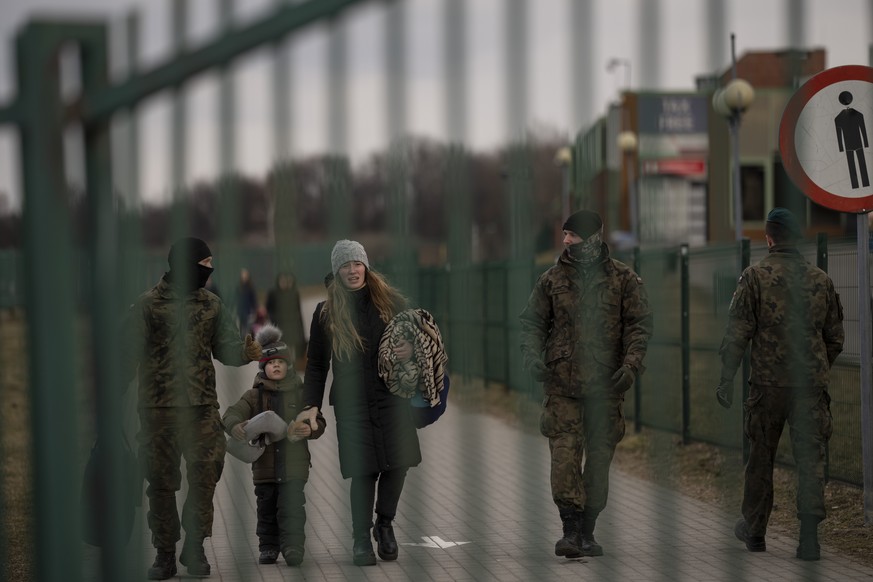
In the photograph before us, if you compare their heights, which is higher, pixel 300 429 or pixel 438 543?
pixel 300 429

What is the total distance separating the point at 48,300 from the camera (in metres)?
3.01

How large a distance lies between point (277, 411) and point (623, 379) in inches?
78.8

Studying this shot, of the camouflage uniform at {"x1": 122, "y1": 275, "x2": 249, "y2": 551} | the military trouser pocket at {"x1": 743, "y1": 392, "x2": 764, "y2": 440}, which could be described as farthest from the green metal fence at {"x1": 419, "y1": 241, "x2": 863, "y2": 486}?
the camouflage uniform at {"x1": 122, "y1": 275, "x2": 249, "y2": 551}

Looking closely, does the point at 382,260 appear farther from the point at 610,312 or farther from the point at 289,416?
the point at 289,416

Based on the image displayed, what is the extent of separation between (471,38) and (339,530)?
5204 mm

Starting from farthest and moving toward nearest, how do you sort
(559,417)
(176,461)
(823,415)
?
(559,417), (823,415), (176,461)

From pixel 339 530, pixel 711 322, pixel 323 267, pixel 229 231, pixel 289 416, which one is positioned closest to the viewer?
pixel 229 231

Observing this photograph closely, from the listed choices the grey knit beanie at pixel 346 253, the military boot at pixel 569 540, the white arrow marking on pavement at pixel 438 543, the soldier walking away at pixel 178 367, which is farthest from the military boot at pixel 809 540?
the grey knit beanie at pixel 346 253

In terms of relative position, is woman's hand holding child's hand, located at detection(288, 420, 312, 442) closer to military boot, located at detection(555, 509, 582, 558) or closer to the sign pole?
military boot, located at detection(555, 509, 582, 558)

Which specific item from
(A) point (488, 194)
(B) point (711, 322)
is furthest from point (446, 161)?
(B) point (711, 322)

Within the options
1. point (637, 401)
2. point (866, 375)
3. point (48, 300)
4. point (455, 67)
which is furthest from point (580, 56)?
point (637, 401)

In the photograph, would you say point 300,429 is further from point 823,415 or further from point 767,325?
point 823,415

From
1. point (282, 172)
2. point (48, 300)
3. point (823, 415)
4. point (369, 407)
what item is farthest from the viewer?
point (823, 415)

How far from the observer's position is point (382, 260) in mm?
3666
